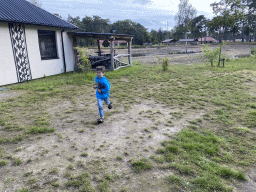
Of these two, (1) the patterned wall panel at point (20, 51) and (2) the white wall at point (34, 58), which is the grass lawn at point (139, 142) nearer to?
(2) the white wall at point (34, 58)

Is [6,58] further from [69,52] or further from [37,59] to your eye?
[69,52]

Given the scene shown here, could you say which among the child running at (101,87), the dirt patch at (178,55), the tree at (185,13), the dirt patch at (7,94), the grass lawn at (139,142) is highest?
the tree at (185,13)

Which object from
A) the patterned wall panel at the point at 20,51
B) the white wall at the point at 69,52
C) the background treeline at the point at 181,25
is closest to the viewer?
the patterned wall panel at the point at 20,51

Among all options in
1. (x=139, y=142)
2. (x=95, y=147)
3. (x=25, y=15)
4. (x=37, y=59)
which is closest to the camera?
(x=95, y=147)

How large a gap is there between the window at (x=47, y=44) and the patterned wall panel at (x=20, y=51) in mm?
1235

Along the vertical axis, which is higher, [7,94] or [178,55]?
[178,55]

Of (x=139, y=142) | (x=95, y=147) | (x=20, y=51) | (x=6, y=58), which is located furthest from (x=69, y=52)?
→ (x=139, y=142)

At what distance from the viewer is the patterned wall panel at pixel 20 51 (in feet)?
29.7

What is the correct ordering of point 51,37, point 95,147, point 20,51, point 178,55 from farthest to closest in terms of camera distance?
point 178,55
point 51,37
point 20,51
point 95,147

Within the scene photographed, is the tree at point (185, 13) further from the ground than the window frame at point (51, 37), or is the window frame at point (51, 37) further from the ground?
the tree at point (185, 13)

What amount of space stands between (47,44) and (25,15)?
1.89 m

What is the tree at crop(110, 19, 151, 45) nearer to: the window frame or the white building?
the white building

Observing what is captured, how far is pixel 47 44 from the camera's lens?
11234 mm

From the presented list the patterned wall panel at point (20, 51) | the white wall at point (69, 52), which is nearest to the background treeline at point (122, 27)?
the white wall at point (69, 52)
